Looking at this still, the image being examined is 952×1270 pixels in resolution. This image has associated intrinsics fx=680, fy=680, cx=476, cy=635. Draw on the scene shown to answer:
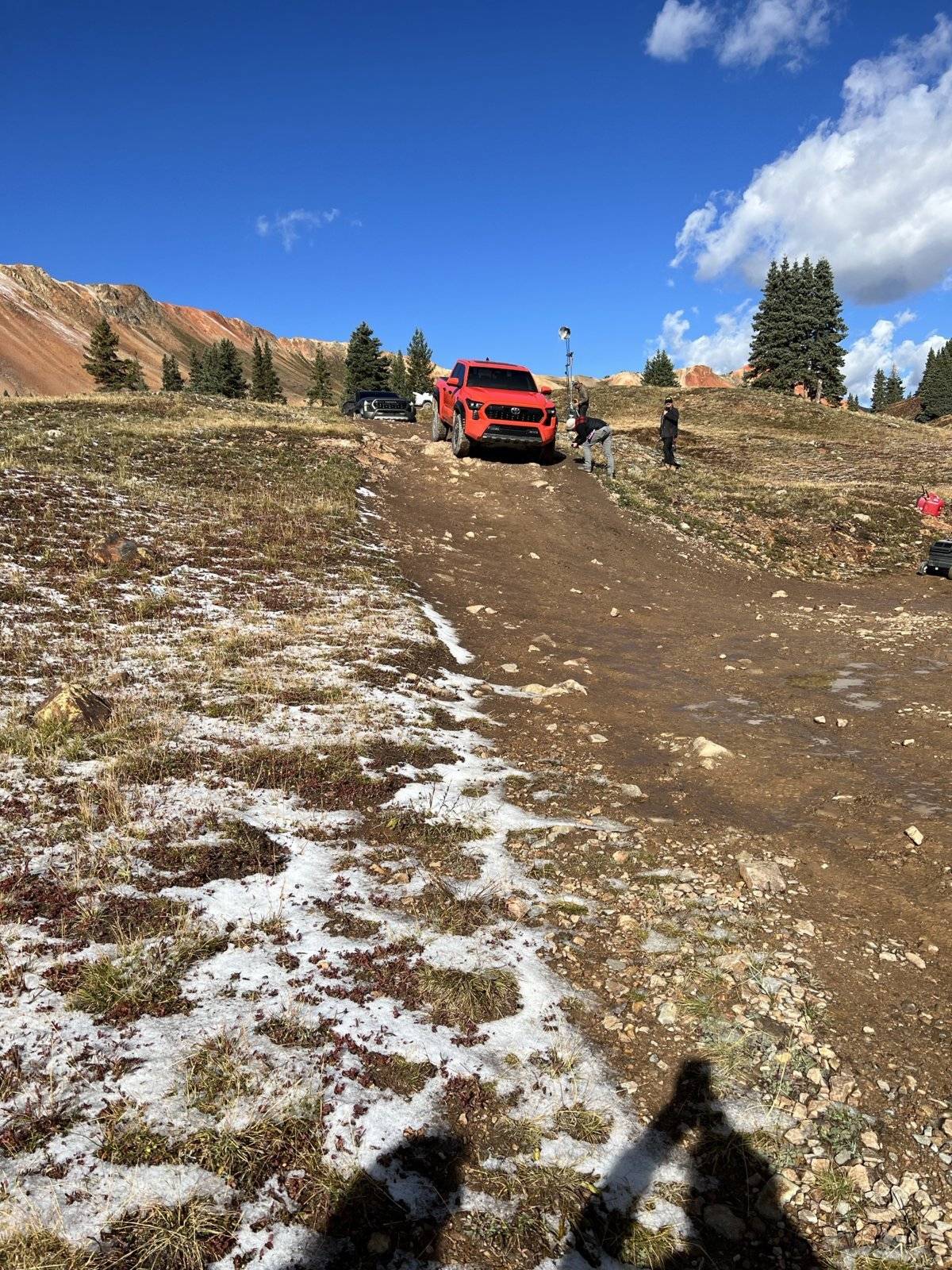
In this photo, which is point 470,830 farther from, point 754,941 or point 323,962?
point 754,941

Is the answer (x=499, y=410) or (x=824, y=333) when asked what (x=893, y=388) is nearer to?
(x=824, y=333)

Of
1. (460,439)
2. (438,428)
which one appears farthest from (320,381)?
(460,439)

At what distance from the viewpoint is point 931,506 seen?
1961 cm

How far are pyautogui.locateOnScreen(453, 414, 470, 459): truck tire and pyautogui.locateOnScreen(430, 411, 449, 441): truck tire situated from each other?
1.98m

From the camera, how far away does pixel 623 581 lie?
47.2ft

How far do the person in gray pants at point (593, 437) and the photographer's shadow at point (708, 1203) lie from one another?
19.1 meters

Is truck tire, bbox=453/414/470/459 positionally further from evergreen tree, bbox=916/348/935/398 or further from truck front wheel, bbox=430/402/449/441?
evergreen tree, bbox=916/348/935/398

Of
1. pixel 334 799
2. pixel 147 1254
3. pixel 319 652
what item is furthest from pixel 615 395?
pixel 147 1254

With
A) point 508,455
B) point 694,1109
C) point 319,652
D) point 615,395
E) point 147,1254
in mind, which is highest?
point 615,395

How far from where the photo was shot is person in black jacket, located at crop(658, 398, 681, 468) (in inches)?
860

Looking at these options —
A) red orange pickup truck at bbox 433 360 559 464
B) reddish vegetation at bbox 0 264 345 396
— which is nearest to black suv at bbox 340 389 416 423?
red orange pickup truck at bbox 433 360 559 464

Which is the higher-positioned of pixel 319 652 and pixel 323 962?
pixel 319 652

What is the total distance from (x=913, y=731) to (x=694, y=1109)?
5142mm

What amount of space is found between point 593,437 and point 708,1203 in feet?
64.8
